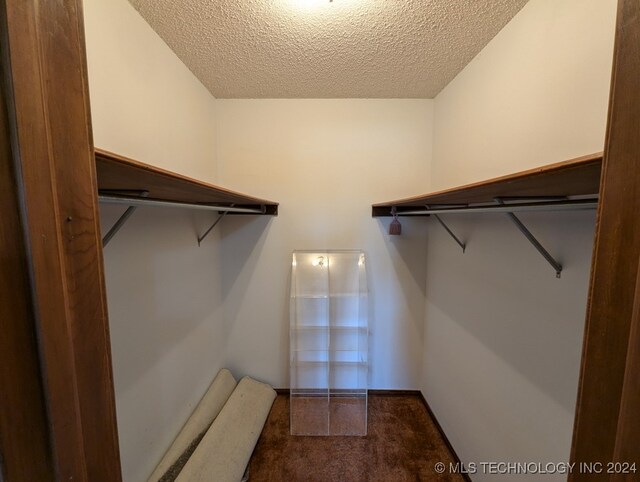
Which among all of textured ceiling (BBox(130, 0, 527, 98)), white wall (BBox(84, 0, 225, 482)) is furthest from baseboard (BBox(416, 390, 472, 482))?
textured ceiling (BBox(130, 0, 527, 98))

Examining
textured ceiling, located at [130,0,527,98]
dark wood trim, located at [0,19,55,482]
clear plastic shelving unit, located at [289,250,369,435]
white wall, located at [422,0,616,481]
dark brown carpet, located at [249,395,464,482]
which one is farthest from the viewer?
clear plastic shelving unit, located at [289,250,369,435]

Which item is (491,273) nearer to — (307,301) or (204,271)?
(307,301)

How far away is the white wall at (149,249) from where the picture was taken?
0.94m

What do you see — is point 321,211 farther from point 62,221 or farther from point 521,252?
point 62,221

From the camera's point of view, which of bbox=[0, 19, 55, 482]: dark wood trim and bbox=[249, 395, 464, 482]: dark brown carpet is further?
bbox=[249, 395, 464, 482]: dark brown carpet

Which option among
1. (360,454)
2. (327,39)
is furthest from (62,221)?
(360,454)

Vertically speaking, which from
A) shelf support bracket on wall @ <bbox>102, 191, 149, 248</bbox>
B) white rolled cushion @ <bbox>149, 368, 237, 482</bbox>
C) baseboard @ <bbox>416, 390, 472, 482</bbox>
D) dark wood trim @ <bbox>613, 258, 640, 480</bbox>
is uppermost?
shelf support bracket on wall @ <bbox>102, 191, 149, 248</bbox>

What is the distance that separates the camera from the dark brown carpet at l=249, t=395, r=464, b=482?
54.1 inches

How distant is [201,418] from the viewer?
1484mm

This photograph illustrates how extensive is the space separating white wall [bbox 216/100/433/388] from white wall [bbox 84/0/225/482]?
30 cm

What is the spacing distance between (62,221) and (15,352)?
0.18 meters

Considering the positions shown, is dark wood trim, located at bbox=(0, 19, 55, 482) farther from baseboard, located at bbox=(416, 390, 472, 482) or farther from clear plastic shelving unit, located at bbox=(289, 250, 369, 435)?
baseboard, located at bbox=(416, 390, 472, 482)

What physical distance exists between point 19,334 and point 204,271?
1454 mm

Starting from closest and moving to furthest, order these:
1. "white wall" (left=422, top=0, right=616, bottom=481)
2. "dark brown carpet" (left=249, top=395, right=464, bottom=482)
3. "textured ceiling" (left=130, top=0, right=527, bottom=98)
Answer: "white wall" (left=422, top=0, right=616, bottom=481), "textured ceiling" (left=130, top=0, right=527, bottom=98), "dark brown carpet" (left=249, top=395, right=464, bottom=482)
